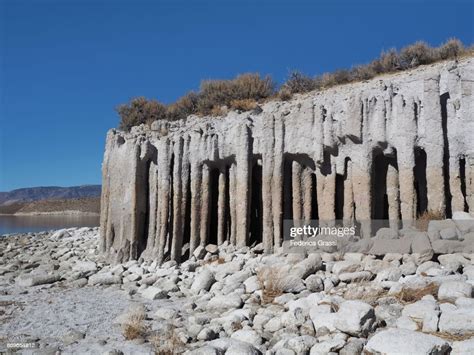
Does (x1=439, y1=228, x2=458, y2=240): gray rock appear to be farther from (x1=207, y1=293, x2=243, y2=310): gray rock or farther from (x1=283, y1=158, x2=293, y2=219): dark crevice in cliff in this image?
(x1=283, y1=158, x2=293, y2=219): dark crevice in cliff

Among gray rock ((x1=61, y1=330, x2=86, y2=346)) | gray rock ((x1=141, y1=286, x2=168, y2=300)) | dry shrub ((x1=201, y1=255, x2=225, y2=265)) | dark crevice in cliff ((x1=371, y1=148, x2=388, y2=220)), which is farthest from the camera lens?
dry shrub ((x1=201, y1=255, x2=225, y2=265))

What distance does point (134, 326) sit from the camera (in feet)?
29.2

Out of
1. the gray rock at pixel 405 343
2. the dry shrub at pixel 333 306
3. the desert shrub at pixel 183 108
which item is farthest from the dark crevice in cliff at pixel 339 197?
the desert shrub at pixel 183 108

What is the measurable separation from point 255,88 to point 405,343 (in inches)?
553

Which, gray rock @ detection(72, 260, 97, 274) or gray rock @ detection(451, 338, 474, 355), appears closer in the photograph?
gray rock @ detection(451, 338, 474, 355)

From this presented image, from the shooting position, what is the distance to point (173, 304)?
1096cm

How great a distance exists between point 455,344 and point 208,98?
1479 cm

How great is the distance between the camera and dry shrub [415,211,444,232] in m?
10.5

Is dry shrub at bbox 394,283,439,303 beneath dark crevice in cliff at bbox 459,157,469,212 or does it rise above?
beneath

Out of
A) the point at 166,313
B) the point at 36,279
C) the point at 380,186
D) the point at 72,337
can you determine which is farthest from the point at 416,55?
the point at 36,279

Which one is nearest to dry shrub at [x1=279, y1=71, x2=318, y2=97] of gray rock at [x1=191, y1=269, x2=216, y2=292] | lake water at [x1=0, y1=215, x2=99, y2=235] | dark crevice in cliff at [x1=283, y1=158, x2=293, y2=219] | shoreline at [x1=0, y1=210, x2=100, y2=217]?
dark crevice in cliff at [x1=283, y1=158, x2=293, y2=219]

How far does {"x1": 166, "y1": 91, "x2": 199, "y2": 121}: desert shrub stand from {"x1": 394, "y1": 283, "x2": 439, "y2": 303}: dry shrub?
44.4 feet

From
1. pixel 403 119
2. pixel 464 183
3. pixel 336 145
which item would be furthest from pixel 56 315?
pixel 464 183

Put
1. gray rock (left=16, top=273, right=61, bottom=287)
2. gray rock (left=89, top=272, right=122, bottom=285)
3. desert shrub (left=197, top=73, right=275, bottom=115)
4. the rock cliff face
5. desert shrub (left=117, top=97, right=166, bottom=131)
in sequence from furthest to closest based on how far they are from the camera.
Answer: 1. desert shrub (left=117, top=97, right=166, bottom=131)
2. desert shrub (left=197, top=73, right=275, bottom=115)
3. gray rock (left=16, top=273, right=61, bottom=287)
4. gray rock (left=89, top=272, right=122, bottom=285)
5. the rock cliff face
